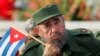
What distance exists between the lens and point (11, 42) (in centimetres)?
580

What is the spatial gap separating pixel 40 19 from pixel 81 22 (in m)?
5.31

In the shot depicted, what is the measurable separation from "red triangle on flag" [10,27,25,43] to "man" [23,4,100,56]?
2.13 feet

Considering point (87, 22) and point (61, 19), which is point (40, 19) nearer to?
point (61, 19)

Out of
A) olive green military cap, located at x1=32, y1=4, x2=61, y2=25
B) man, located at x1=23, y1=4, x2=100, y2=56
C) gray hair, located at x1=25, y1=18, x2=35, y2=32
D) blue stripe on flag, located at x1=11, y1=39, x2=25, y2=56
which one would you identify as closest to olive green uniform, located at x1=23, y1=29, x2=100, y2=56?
man, located at x1=23, y1=4, x2=100, y2=56

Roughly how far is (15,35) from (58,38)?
1.30 m

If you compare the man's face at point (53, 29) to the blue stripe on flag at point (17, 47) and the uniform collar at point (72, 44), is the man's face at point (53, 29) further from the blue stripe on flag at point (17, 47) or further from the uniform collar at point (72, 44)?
the blue stripe on flag at point (17, 47)

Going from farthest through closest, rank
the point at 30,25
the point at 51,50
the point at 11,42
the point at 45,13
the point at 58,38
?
the point at 11,42
the point at 30,25
the point at 45,13
the point at 51,50
the point at 58,38

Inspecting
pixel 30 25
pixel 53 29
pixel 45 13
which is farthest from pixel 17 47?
pixel 53 29

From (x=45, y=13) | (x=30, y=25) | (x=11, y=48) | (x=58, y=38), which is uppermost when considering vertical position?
(x=45, y=13)

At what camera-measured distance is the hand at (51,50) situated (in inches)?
182

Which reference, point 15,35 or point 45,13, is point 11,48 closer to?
point 15,35

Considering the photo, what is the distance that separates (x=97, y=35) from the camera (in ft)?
17.3

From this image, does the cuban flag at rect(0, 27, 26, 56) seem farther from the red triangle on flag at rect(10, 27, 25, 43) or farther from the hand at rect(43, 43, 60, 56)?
the hand at rect(43, 43, 60, 56)

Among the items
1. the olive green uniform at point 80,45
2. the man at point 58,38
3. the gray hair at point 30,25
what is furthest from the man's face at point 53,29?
the gray hair at point 30,25
